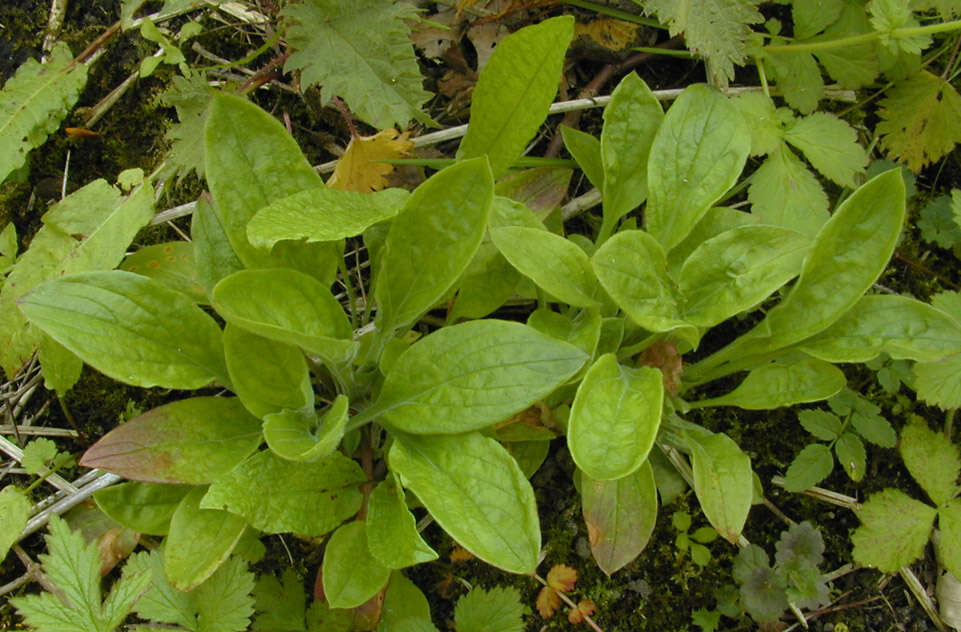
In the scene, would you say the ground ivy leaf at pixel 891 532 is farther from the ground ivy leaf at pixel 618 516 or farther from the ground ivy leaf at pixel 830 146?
the ground ivy leaf at pixel 830 146

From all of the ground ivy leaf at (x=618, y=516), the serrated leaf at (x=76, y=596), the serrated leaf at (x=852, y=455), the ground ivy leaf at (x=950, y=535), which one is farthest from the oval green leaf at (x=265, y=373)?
the ground ivy leaf at (x=950, y=535)

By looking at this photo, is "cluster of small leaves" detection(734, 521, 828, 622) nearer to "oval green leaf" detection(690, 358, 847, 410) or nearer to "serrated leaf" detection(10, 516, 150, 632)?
"oval green leaf" detection(690, 358, 847, 410)

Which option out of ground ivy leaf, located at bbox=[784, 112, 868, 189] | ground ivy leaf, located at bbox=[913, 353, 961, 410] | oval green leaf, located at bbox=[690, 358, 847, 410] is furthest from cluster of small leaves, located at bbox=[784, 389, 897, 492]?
ground ivy leaf, located at bbox=[784, 112, 868, 189]

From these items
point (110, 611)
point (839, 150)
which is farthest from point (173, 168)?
point (839, 150)

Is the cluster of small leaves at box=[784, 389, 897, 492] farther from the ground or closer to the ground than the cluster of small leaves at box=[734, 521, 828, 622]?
farther from the ground

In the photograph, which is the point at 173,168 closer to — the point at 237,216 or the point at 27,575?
the point at 237,216

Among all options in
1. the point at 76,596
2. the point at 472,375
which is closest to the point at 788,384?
the point at 472,375

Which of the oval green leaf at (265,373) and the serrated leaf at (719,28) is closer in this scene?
the oval green leaf at (265,373)
